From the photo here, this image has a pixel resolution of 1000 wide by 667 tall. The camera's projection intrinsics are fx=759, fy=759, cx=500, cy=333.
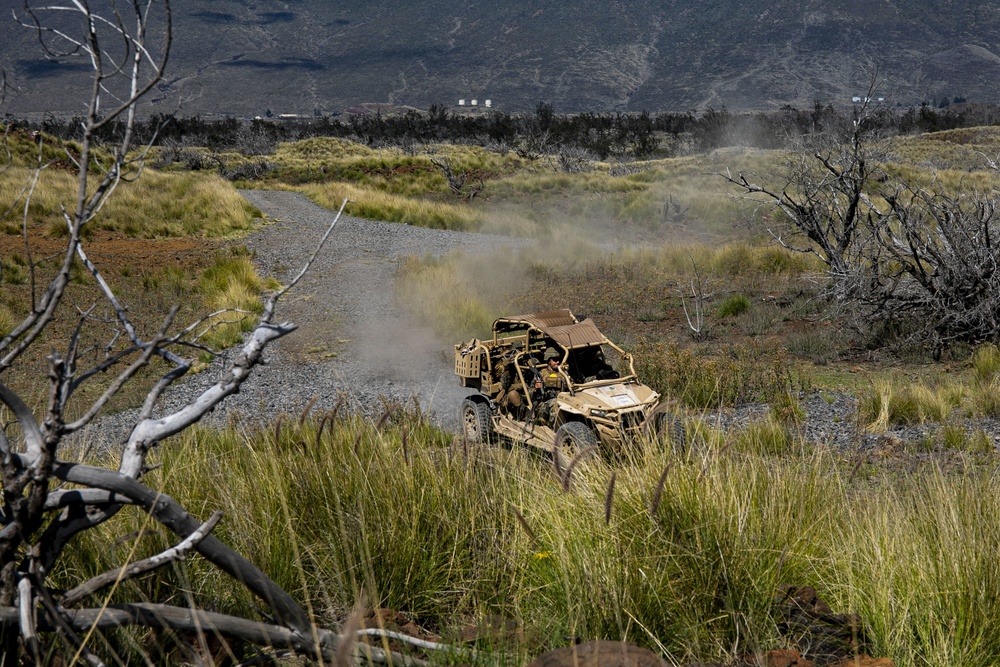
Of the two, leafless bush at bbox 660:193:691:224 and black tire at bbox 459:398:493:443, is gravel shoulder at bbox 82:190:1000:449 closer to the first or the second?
black tire at bbox 459:398:493:443

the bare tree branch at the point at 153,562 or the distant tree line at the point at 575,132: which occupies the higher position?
the distant tree line at the point at 575,132

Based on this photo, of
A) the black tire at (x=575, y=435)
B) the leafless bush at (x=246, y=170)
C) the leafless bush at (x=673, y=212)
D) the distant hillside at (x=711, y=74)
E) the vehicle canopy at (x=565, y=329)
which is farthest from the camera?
the distant hillside at (x=711, y=74)

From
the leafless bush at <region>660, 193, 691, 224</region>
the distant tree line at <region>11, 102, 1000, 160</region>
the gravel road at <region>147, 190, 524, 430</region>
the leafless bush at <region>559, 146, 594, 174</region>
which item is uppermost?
the distant tree line at <region>11, 102, 1000, 160</region>

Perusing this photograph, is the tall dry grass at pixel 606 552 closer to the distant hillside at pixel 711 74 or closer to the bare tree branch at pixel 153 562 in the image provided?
the bare tree branch at pixel 153 562

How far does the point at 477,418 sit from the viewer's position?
24.6ft

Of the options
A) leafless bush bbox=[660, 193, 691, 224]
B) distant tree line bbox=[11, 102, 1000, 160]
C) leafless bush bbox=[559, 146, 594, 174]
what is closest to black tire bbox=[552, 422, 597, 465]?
leafless bush bbox=[660, 193, 691, 224]

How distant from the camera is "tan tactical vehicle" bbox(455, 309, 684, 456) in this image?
636 centimetres

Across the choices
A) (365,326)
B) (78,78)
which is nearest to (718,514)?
(365,326)

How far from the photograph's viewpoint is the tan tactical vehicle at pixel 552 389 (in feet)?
20.9

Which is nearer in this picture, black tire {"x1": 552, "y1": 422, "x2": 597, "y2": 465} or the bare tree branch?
the bare tree branch

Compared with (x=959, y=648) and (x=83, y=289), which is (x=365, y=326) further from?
(x=959, y=648)

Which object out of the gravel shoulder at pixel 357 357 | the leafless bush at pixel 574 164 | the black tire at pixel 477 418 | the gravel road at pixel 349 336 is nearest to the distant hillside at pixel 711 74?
the leafless bush at pixel 574 164

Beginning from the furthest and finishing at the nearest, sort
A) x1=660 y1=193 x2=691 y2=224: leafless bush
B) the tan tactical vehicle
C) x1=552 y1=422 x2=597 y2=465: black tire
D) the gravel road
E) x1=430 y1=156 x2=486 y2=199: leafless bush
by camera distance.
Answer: x1=430 y1=156 x2=486 y2=199: leafless bush → x1=660 y1=193 x2=691 y2=224: leafless bush → the gravel road → the tan tactical vehicle → x1=552 y1=422 x2=597 y2=465: black tire

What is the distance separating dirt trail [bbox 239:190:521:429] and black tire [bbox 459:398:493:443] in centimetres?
50
